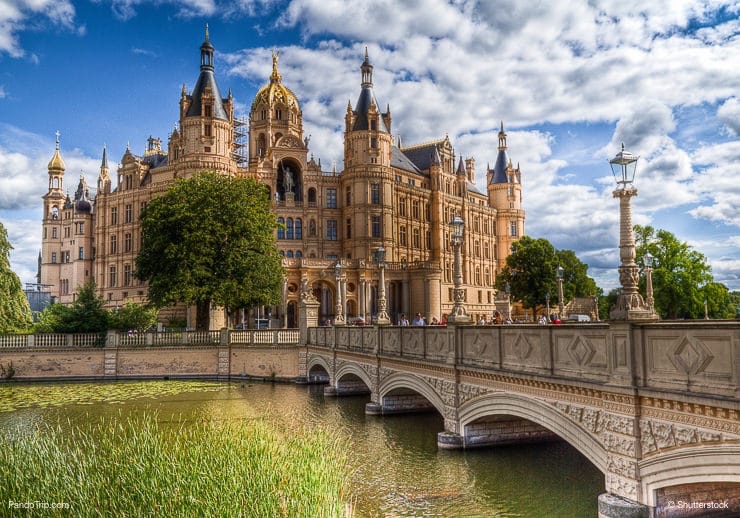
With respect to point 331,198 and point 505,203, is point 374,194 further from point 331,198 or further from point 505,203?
point 505,203

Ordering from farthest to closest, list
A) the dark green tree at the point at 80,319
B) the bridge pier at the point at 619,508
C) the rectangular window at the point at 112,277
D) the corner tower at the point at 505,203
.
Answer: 1. the corner tower at the point at 505,203
2. the rectangular window at the point at 112,277
3. the dark green tree at the point at 80,319
4. the bridge pier at the point at 619,508

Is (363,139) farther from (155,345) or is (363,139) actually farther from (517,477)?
(517,477)

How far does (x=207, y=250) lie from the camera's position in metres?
42.6

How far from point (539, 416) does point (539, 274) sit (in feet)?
183

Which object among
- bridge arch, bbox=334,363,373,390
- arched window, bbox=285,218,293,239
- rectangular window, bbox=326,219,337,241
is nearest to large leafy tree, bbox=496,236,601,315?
rectangular window, bbox=326,219,337,241

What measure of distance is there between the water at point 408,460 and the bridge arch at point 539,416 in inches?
52.1

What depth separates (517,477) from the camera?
49.3ft

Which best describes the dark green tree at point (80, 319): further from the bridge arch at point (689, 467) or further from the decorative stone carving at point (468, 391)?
the bridge arch at point (689, 467)

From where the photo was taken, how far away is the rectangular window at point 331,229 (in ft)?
238

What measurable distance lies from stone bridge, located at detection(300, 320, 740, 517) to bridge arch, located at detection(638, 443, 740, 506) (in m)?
0.02

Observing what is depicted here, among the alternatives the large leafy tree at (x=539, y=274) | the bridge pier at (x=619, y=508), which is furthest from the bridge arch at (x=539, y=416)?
the large leafy tree at (x=539, y=274)

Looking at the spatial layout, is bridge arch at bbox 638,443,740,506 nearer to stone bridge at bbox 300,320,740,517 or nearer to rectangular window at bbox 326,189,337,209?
stone bridge at bbox 300,320,740,517

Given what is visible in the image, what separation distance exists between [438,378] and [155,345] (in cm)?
2762

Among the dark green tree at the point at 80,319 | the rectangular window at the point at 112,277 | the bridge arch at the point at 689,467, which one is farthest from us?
the rectangular window at the point at 112,277
